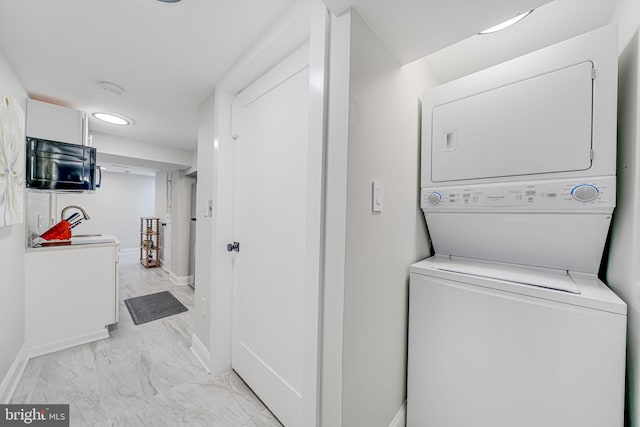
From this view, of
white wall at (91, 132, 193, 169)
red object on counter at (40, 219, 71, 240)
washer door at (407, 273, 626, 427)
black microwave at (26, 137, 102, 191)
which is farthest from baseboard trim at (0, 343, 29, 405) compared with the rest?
washer door at (407, 273, 626, 427)

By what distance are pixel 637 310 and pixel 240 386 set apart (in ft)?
6.92

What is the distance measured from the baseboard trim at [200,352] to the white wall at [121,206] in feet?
18.2

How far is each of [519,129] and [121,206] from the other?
26.4 ft

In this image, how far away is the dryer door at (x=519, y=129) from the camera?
99 centimetres

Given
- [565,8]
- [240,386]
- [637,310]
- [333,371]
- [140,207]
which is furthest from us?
[140,207]

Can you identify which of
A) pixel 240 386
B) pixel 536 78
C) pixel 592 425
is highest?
pixel 536 78

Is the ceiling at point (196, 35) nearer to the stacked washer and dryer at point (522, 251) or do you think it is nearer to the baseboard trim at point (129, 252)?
the stacked washer and dryer at point (522, 251)

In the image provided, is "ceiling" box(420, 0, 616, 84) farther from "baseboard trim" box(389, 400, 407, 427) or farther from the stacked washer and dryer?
"baseboard trim" box(389, 400, 407, 427)

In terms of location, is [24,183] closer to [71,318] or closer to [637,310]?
[71,318]

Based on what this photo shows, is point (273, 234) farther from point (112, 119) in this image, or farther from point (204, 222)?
point (112, 119)

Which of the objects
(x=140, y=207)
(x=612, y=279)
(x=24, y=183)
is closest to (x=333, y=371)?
(x=612, y=279)

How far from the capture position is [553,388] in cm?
92

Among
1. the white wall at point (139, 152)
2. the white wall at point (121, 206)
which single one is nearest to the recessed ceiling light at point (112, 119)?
the white wall at point (139, 152)

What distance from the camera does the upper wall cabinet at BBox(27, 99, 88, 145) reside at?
198cm
